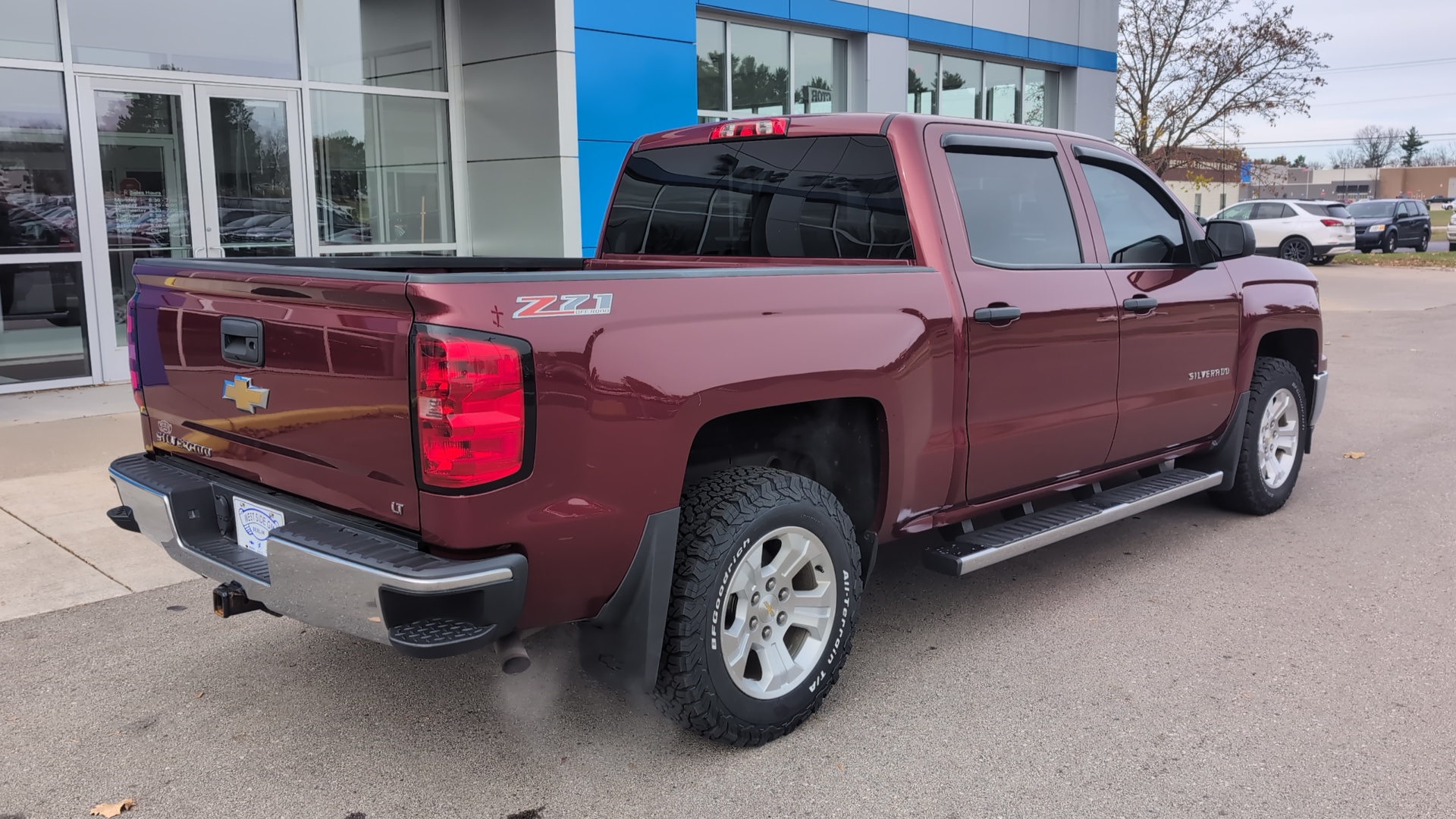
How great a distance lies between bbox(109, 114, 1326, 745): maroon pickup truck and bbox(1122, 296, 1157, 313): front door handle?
1cm

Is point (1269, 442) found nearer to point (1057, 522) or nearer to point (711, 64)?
point (1057, 522)

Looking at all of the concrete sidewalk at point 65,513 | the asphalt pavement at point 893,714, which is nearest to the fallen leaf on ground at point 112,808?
the asphalt pavement at point 893,714

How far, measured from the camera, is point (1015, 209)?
14.5 feet

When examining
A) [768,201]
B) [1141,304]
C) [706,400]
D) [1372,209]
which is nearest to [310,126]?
[768,201]

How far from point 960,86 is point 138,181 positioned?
11610 millimetres

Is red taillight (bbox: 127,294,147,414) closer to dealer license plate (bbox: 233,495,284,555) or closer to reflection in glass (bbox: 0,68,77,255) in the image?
dealer license plate (bbox: 233,495,284,555)

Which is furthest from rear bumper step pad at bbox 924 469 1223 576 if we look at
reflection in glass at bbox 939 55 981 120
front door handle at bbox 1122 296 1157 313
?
reflection in glass at bbox 939 55 981 120

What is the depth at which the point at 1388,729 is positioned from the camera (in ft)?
11.5

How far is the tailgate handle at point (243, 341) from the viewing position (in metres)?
3.15

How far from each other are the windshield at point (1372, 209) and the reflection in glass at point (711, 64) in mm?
24856

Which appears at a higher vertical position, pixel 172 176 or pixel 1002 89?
pixel 1002 89

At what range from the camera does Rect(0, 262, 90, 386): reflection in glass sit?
30.3 ft

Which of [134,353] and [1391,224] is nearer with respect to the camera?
[134,353]

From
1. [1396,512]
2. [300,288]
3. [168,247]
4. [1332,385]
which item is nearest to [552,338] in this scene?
[300,288]
